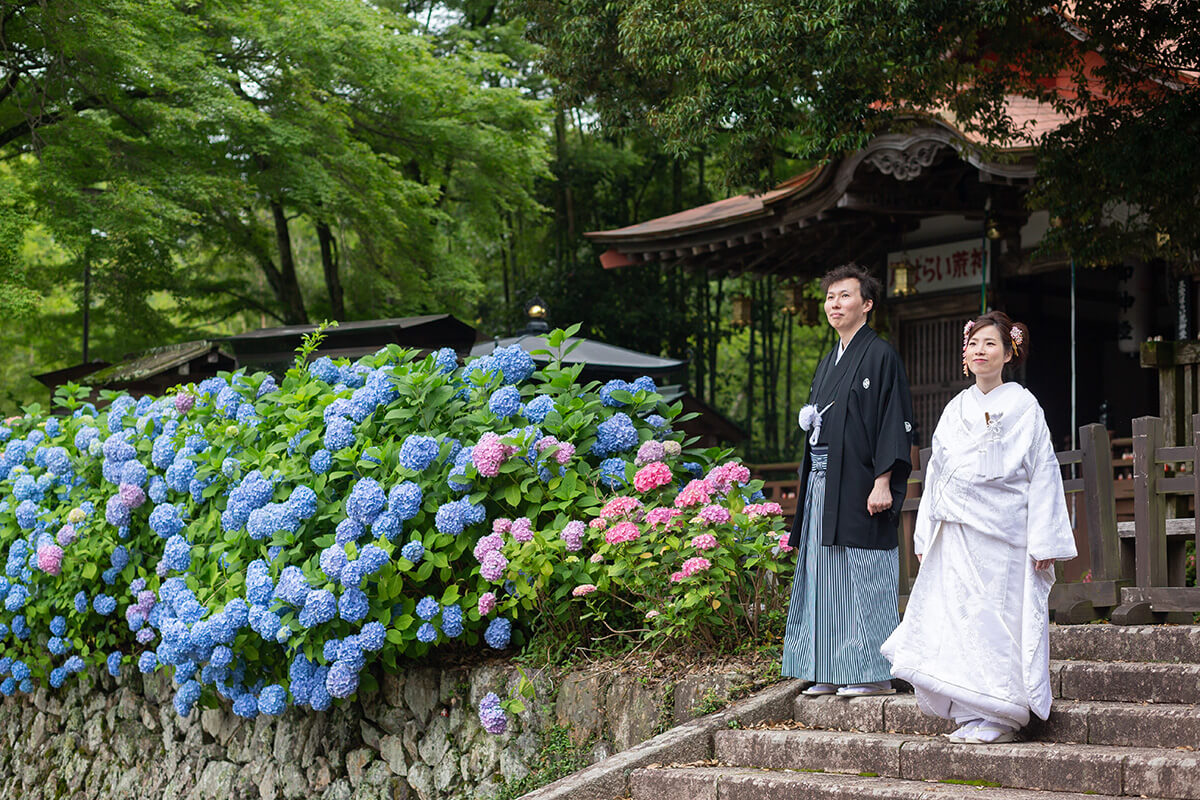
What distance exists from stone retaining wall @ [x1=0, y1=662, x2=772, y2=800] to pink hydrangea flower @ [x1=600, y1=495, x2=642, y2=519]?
2.28 ft

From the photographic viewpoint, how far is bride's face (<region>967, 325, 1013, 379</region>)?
4.42m

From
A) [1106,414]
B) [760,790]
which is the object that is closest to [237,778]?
[760,790]

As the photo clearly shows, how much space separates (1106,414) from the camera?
11523 millimetres

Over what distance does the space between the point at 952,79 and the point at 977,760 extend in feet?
17.5

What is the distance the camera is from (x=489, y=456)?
17.9 feet

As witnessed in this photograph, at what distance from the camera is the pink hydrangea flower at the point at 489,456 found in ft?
17.9

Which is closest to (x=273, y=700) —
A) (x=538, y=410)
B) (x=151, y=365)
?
(x=538, y=410)

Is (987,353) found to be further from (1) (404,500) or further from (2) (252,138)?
(2) (252,138)

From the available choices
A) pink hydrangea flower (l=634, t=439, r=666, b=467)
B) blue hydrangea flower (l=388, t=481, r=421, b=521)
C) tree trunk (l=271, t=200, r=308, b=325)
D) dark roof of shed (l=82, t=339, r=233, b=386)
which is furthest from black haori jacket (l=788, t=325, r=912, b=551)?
tree trunk (l=271, t=200, r=308, b=325)

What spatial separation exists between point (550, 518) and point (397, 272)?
378 inches

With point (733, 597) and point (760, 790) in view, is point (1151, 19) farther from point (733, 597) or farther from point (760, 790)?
point (760, 790)

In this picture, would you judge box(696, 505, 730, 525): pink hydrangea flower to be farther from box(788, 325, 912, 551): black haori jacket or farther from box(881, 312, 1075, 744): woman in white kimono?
box(881, 312, 1075, 744): woman in white kimono

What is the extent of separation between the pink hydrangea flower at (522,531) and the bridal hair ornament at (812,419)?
1.35 m

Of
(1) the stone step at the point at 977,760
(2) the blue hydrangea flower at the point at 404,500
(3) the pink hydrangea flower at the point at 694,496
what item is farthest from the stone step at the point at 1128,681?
(2) the blue hydrangea flower at the point at 404,500
